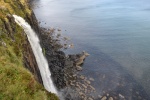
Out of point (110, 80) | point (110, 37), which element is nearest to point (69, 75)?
point (110, 80)

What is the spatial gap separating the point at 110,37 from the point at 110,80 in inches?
Result: 1137

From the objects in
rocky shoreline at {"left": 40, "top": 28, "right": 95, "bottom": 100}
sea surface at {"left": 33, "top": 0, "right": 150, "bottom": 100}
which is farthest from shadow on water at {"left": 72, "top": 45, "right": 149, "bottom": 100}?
rocky shoreline at {"left": 40, "top": 28, "right": 95, "bottom": 100}

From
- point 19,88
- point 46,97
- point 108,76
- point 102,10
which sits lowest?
point 102,10

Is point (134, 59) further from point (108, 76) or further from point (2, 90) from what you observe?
point (2, 90)

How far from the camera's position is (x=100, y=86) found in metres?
49.5

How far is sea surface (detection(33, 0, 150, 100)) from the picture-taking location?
51.3 meters

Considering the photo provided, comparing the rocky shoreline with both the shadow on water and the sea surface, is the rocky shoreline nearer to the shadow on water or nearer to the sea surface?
the shadow on water

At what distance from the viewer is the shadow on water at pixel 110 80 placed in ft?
151

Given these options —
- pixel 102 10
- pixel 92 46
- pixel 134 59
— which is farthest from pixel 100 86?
pixel 102 10

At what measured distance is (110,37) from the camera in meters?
77.3

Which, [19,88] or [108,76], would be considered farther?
[108,76]

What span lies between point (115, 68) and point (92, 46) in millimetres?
16439

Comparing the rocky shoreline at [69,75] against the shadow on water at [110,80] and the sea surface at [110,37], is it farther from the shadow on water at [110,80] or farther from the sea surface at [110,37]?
the sea surface at [110,37]

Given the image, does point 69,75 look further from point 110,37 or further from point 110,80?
point 110,37
